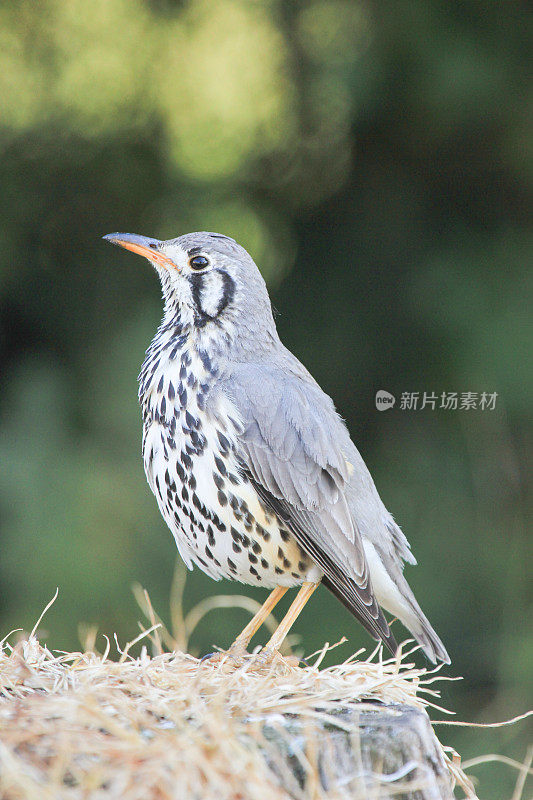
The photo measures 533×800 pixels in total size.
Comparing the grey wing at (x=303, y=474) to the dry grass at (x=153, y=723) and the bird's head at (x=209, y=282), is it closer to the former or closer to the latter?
the bird's head at (x=209, y=282)

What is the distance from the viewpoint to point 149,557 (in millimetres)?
5559

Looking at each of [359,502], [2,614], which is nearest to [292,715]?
[359,502]

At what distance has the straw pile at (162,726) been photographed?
1.84 metres

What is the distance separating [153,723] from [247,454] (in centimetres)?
123

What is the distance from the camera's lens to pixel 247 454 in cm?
323

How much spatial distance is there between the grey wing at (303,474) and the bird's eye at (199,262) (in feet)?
1.50

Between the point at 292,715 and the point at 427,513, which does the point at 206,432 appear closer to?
the point at 292,715

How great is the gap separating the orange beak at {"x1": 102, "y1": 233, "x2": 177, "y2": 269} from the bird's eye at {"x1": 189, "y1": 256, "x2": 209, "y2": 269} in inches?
3.0

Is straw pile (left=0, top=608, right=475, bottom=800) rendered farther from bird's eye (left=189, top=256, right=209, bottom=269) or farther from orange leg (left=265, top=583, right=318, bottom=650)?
bird's eye (left=189, top=256, right=209, bottom=269)

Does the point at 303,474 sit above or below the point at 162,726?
above

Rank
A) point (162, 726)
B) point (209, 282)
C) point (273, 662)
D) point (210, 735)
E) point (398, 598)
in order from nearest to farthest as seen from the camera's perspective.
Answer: point (210, 735), point (162, 726), point (273, 662), point (209, 282), point (398, 598)

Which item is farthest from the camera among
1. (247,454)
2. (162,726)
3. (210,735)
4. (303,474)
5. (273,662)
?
(303,474)

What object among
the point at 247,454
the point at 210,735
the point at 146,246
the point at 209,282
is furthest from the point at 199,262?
the point at 210,735

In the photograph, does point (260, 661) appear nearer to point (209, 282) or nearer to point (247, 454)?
point (247, 454)
